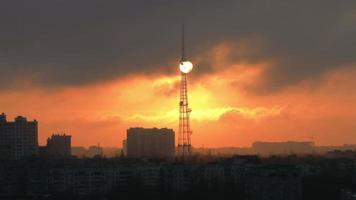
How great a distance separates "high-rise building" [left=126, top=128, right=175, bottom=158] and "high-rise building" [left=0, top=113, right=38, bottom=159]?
1585 centimetres

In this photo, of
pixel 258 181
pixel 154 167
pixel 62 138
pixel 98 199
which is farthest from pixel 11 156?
pixel 258 181

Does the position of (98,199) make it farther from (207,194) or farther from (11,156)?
(11,156)

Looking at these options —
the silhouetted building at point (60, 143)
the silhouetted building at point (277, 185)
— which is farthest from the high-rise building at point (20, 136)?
the silhouetted building at point (277, 185)

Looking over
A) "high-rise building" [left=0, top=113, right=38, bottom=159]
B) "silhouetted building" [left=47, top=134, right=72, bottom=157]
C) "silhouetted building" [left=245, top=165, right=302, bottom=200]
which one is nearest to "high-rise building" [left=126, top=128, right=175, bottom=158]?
"silhouetted building" [left=47, top=134, right=72, bottom=157]

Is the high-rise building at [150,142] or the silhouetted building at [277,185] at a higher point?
the high-rise building at [150,142]

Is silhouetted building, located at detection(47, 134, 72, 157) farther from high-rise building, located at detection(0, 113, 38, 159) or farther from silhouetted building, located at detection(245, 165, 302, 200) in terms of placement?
silhouetted building, located at detection(245, 165, 302, 200)

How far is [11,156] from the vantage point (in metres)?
62.1

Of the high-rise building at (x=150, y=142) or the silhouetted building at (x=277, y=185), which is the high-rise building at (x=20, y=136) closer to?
the high-rise building at (x=150, y=142)

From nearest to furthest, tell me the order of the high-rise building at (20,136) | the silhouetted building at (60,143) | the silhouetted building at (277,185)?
the silhouetted building at (277,185), the high-rise building at (20,136), the silhouetted building at (60,143)

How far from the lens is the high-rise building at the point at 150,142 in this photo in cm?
8000

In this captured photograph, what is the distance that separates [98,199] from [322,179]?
43.7ft

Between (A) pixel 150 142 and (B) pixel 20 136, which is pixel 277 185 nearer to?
(B) pixel 20 136

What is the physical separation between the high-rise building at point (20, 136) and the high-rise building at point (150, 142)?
15.9 m

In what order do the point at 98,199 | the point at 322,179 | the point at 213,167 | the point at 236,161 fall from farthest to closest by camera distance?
the point at 236,161, the point at 213,167, the point at 322,179, the point at 98,199
